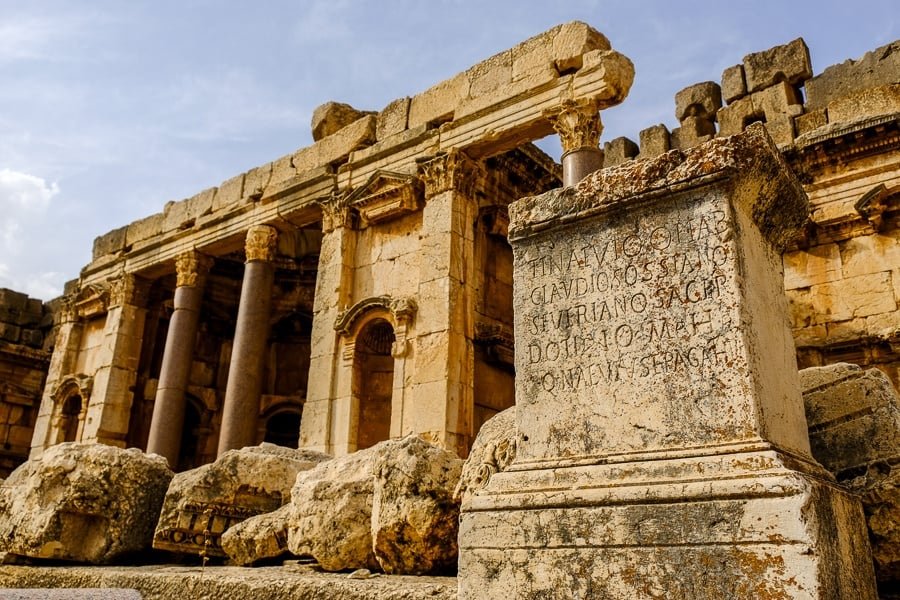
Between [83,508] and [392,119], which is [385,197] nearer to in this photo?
[392,119]

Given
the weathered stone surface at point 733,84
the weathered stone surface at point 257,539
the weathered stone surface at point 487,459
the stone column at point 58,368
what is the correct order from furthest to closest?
the stone column at point 58,368 → the weathered stone surface at point 733,84 → the weathered stone surface at point 257,539 → the weathered stone surface at point 487,459

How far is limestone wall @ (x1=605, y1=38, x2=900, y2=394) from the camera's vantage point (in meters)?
11.0

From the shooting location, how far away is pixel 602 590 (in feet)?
8.87

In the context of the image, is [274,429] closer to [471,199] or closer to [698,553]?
[471,199]

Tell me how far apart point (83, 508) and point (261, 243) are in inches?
356

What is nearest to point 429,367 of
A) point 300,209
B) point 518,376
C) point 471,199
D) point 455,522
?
point 471,199

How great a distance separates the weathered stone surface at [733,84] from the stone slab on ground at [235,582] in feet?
39.8

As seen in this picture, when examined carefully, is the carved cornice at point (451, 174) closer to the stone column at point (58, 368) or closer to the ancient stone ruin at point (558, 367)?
the ancient stone ruin at point (558, 367)

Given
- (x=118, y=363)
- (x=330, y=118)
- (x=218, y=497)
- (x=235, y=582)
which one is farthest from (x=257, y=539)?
(x=118, y=363)

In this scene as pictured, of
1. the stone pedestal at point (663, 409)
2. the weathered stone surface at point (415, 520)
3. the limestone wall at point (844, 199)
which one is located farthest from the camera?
the limestone wall at point (844, 199)

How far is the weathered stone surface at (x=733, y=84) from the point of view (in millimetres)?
13461

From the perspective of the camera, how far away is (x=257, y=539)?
4.96 metres

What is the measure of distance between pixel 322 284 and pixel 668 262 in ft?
32.8

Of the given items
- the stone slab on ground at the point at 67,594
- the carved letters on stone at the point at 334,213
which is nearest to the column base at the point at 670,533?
the stone slab on ground at the point at 67,594
